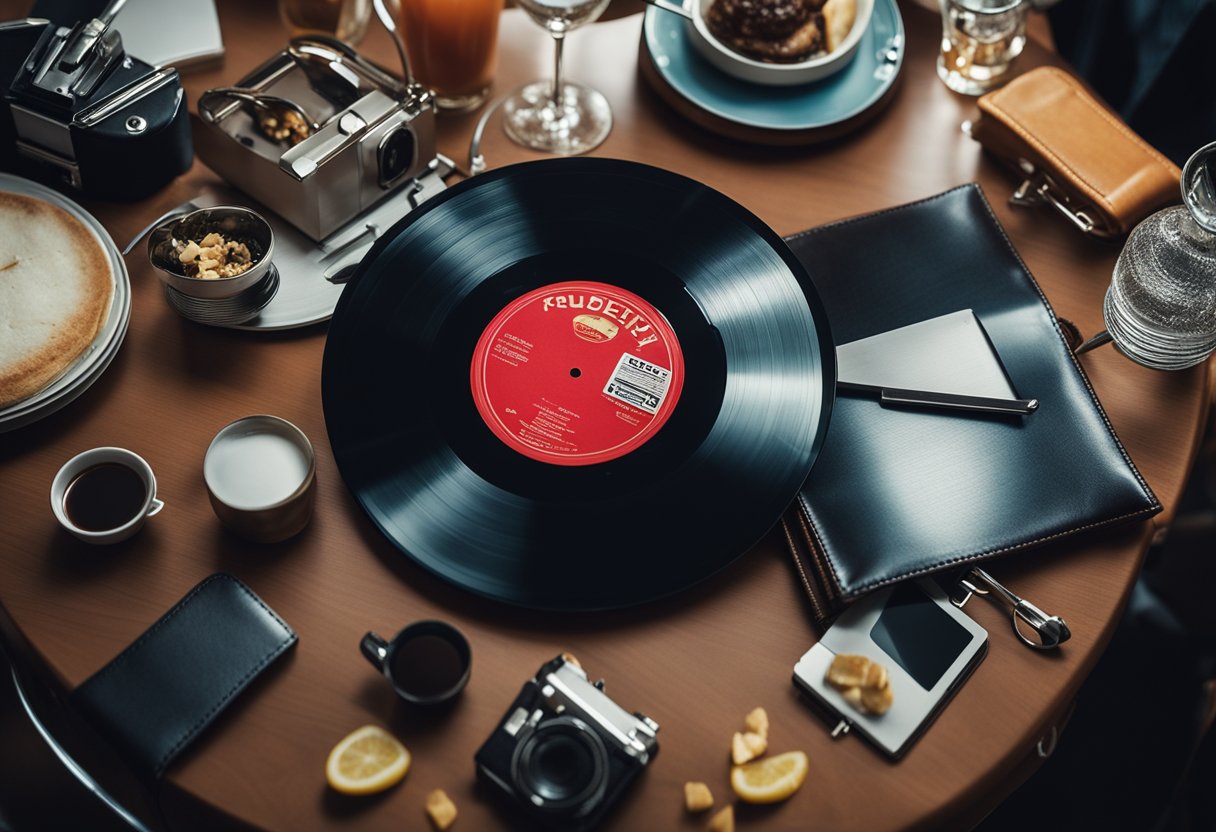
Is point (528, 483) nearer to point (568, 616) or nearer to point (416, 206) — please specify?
point (568, 616)

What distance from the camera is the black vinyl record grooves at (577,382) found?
1195 millimetres

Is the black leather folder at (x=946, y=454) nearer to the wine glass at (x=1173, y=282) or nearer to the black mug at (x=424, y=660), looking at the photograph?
the wine glass at (x=1173, y=282)

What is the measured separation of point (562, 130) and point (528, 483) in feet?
2.15

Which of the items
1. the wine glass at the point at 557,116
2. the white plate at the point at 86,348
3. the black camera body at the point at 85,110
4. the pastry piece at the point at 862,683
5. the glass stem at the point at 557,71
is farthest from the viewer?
the wine glass at the point at 557,116

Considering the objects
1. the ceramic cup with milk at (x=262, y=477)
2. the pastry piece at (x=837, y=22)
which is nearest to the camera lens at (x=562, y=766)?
the ceramic cup with milk at (x=262, y=477)

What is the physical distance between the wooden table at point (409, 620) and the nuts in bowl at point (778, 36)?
53cm

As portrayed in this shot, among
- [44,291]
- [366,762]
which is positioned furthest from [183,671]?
[44,291]

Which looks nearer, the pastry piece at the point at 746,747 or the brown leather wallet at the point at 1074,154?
the pastry piece at the point at 746,747

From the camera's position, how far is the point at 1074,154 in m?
1.48

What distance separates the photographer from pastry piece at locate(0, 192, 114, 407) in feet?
4.14

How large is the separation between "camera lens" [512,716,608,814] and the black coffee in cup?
531 millimetres

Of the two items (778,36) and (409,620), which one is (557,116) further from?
(409,620)

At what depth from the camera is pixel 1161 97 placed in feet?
6.84

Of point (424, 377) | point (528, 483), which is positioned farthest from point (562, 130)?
point (528, 483)
